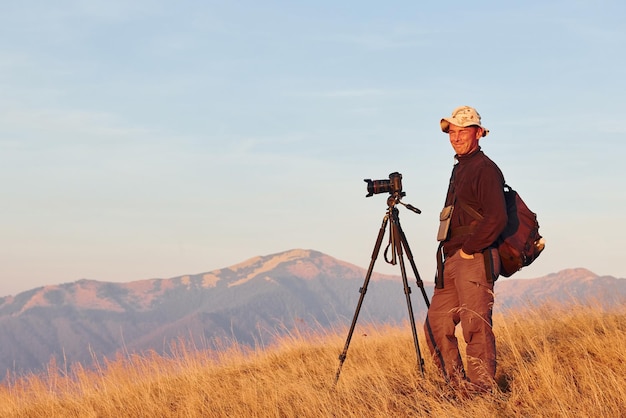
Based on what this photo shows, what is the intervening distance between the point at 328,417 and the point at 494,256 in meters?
1.85

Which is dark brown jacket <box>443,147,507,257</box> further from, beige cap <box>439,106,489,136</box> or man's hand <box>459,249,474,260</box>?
beige cap <box>439,106,489,136</box>

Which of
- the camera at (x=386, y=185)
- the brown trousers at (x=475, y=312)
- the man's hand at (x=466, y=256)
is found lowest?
the brown trousers at (x=475, y=312)

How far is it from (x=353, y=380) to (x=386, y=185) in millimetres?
1937

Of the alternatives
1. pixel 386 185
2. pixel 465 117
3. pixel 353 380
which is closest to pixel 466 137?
pixel 465 117

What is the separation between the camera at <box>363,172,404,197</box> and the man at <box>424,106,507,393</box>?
0.52 m

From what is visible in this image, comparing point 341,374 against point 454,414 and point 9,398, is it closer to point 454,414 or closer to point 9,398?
point 454,414

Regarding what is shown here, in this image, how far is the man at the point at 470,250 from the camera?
18.2 ft

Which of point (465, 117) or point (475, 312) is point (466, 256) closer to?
point (475, 312)

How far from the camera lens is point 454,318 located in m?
5.99

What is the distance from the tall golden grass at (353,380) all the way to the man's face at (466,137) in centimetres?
199

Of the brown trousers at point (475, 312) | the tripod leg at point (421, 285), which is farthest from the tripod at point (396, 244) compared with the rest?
the brown trousers at point (475, 312)

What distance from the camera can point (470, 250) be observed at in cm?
558

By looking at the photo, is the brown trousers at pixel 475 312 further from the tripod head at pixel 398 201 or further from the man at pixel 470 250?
the tripod head at pixel 398 201

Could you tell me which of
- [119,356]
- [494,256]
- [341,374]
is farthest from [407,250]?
[119,356]
